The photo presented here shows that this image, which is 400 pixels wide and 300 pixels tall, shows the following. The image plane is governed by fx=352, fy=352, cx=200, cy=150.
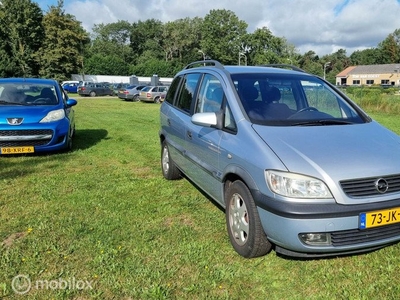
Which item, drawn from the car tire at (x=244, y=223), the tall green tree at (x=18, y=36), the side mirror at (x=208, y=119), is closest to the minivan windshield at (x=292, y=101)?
the side mirror at (x=208, y=119)

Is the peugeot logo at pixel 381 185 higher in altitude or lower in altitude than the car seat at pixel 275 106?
lower

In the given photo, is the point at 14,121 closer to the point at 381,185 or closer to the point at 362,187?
the point at 362,187

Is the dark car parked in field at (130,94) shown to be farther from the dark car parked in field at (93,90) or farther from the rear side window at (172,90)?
the rear side window at (172,90)

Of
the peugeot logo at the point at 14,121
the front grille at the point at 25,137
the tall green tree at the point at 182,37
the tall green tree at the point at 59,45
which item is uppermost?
the tall green tree at the point at 182,37

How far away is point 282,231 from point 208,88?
2.11m

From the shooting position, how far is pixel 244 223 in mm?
3156

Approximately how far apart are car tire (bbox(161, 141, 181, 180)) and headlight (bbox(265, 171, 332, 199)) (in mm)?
2893

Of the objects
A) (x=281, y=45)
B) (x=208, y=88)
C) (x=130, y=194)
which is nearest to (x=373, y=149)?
(x=208, y=88)

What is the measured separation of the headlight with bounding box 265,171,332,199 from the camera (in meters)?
2.65

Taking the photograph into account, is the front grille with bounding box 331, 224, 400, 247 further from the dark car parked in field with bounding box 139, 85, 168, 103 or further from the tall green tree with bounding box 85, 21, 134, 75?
the tall green tree with bounding box 85, 21, 134, 75

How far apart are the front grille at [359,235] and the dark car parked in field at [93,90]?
36.2 m

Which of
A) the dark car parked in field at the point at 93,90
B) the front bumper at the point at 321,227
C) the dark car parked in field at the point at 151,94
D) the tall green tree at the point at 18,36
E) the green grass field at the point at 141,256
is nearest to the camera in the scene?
the front bumper at the point at 321,227

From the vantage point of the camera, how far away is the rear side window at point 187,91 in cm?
466

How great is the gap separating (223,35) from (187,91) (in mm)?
86513
